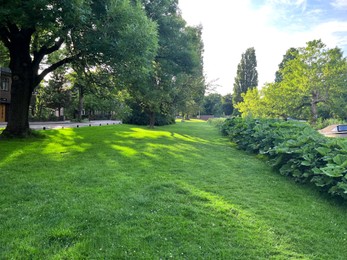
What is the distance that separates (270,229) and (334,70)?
63.4 ft

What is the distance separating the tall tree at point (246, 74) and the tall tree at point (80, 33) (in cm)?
5177

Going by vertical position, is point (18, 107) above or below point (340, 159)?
above

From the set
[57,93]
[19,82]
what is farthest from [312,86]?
[57,93]

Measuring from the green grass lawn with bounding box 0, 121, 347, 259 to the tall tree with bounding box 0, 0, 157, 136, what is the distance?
13.6 ft

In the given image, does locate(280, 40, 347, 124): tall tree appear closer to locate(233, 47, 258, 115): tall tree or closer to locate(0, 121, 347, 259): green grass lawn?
locate(0, 121, 347, 259): green grass lawn

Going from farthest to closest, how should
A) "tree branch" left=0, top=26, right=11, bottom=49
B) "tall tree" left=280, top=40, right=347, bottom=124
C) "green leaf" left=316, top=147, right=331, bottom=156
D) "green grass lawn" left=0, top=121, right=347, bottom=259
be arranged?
"tall tree" left=280, top=40, right=347, bottom=124 < "tree branch" left=0, top=26, right=11, bottom=49 < "green leaf" left=316, top=147, right=331, bottom=156 < "green grass lawn" left=0, top=121, right=347, bottom=259

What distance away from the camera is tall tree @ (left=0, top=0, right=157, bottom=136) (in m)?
7.92

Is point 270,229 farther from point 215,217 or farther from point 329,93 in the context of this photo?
point 329,93

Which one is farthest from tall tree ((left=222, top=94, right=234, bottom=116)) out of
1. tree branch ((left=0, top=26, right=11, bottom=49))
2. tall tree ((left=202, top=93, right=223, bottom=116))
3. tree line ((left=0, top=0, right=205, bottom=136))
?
tree branch ((left=0, top=26, right=11, bottom=49))

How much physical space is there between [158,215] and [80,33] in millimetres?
7634

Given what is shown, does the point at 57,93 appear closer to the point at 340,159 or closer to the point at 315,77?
the point at 315,77

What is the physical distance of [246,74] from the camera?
60.3 meters

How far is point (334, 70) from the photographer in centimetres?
1948

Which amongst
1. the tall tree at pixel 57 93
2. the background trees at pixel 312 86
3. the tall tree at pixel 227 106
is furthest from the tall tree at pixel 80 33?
the tall tree at pixel 227 106
